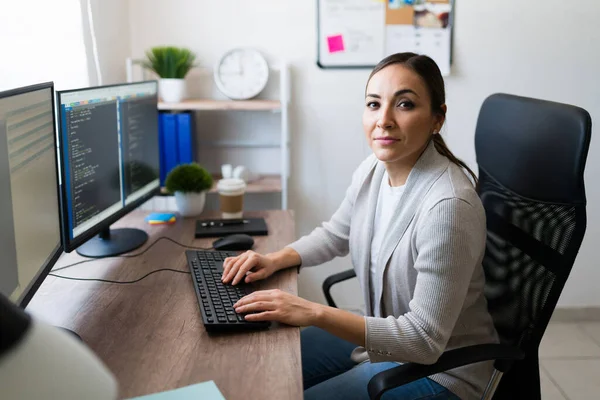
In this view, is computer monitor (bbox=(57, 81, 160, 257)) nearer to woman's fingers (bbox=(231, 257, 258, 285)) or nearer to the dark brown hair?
woman's fingers (bbox=(231, 257, 258, 285))

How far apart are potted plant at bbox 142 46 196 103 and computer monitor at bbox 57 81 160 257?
1.49ft

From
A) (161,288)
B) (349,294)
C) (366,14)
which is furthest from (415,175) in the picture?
(349,294)

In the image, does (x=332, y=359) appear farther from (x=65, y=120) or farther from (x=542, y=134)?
(x=65, y=120)

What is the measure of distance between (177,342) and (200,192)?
93 cm

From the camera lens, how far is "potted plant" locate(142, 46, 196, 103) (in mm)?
2441

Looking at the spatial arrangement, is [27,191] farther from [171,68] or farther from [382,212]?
[171,68]

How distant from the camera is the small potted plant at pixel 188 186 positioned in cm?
199

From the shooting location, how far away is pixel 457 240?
1.24 meters

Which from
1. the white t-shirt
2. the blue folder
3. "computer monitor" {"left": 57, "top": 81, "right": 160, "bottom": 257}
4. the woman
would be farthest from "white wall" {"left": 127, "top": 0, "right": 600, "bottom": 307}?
the white t-shirt

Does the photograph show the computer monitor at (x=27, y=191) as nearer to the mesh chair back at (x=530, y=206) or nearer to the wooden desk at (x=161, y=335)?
the wooden desk at (x=161, y=335)

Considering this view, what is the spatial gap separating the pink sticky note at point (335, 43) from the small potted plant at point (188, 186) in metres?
0.95

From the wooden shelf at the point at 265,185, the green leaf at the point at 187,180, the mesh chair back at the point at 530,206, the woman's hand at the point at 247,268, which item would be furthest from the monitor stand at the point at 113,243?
the mesh chair back at the point at 530,206

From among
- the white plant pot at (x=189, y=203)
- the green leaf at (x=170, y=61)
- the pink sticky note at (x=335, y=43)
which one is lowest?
the white plant pot at (x=189, y=203)

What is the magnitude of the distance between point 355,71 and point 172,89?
80 centimetres
